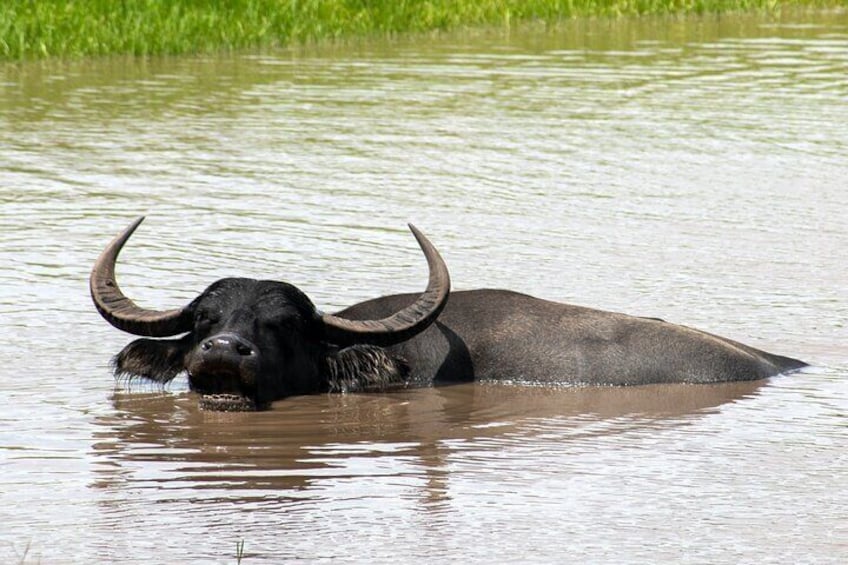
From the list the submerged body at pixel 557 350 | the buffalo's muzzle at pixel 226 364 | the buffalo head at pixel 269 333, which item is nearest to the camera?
the buffalo's muzzle at pixel 226 364

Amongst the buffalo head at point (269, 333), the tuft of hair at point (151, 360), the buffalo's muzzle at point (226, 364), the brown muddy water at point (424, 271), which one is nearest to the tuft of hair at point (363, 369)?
the buffalo head at point (269, 333)

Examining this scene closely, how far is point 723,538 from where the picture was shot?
5637 millimetres

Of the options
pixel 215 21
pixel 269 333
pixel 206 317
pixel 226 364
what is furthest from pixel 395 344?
pixel 215 21

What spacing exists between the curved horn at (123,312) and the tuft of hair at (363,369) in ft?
2.11

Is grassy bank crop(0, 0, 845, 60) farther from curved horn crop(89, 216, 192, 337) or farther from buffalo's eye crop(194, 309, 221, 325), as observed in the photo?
buffalo's eye crop(194, 309, 221, 325)

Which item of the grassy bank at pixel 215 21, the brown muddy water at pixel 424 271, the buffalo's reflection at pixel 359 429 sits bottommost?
the buffalo's reflection at pixel 359 429

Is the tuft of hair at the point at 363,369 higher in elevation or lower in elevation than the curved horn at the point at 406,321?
lower

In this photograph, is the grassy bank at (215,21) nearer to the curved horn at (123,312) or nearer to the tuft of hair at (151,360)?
the curved horn at (123,312)

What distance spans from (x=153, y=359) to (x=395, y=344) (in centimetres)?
103

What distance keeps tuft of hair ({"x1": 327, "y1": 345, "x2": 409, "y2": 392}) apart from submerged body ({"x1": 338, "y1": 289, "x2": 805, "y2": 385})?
0.19m

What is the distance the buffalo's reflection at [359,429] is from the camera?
648 cm

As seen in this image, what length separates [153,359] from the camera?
799 cm

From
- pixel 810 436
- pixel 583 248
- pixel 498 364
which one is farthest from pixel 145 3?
pixel 810 436

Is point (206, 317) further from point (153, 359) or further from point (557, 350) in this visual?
point (557, 350)
